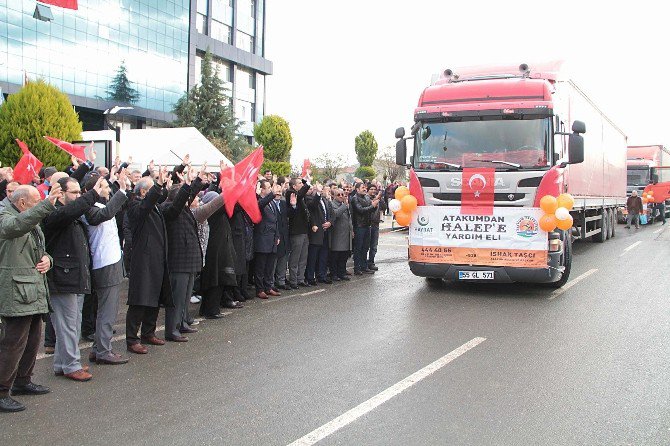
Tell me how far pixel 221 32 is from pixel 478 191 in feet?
178

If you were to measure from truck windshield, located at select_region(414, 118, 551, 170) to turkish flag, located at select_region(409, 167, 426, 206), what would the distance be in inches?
7.9

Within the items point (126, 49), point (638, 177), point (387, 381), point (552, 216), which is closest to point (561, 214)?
point (552, 216)

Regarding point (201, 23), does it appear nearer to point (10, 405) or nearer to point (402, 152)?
point (402, 152)

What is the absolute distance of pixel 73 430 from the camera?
443 cm

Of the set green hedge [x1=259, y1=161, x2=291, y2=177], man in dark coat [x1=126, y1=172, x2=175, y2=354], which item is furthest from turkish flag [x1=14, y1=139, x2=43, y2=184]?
green hedge [x1=259, y1=161, x2=291, y2=177]

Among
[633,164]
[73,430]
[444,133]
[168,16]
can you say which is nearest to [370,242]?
[444,133]

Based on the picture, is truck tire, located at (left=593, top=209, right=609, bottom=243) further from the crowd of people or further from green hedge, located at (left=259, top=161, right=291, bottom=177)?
green hedge, located at (left=259, top=161, right=291, bottom=177)

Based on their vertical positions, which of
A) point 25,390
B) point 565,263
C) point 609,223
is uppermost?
point 609,223

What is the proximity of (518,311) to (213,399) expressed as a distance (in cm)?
527

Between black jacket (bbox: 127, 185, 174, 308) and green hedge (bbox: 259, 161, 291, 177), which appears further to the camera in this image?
green hedge (bbox: 259, 161, 291, 177)

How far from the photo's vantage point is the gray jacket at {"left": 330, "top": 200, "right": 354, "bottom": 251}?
12.0 meters

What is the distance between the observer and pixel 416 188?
10438 mm

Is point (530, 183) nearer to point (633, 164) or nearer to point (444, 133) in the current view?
point (444, 133)

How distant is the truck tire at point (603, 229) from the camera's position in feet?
63.0
